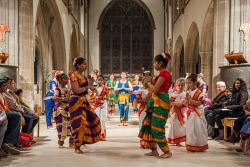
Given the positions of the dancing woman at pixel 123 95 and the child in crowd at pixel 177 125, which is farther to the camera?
the dancing woman at pixel 123 95

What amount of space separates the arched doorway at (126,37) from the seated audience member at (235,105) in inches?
725

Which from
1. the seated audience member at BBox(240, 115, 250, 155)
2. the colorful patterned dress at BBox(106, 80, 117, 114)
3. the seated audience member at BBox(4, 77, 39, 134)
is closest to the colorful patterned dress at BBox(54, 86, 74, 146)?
the seated audience member at BBox(4, 77, 39, 134)

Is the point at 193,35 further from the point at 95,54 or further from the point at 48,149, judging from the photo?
the point at 48,149

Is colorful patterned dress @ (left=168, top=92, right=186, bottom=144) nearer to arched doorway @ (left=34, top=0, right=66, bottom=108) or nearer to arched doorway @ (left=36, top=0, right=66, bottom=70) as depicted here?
arched doorway @ (left=34, top=0, right=66, bottom=108)

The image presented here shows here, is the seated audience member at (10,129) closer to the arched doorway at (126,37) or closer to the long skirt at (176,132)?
the long skirt at (176,132)

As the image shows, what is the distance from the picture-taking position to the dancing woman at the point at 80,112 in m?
6.18

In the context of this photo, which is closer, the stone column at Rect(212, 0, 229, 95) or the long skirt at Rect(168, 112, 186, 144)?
the long skirt at Rect(168, 112, 186, 144)

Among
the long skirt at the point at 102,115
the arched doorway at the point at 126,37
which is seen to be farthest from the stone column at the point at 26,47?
the arched doorway at the point at 126,37

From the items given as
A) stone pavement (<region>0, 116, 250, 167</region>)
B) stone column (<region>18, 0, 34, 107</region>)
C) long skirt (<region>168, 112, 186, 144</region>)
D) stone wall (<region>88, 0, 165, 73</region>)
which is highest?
stone wall (<region>88, 0, 165, 73</region>)

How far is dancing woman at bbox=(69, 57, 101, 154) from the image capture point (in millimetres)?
6176

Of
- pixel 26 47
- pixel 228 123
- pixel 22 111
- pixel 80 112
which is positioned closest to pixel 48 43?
pixel 26 47

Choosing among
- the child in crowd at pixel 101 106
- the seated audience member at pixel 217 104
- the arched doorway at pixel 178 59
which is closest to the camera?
the child in crowd at pixel 101 106

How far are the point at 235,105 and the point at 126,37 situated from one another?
19.5 m

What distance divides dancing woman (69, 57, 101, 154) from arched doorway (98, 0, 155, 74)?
66.4 feet
